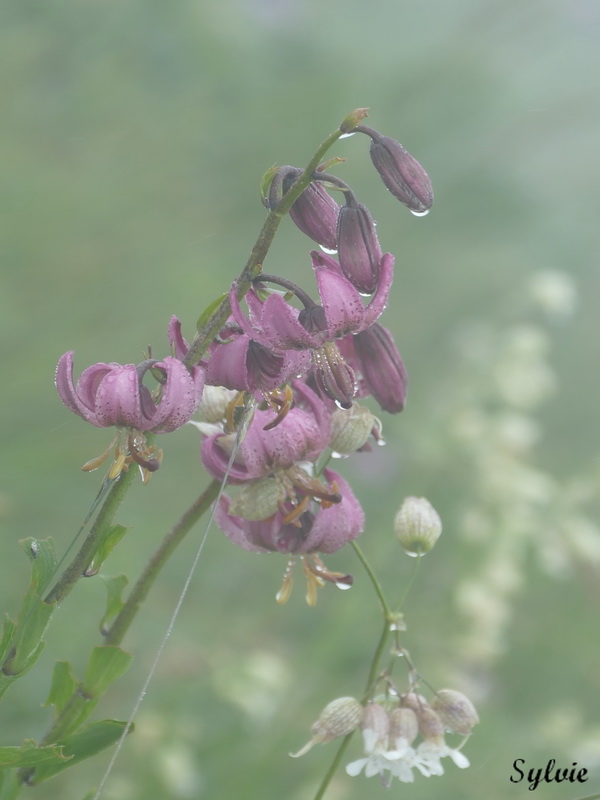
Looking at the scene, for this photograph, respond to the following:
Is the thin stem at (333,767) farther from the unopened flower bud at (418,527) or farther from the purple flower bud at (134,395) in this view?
the purple flower bud at (134,395)

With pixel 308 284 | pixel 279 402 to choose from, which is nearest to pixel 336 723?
pixel 279 402

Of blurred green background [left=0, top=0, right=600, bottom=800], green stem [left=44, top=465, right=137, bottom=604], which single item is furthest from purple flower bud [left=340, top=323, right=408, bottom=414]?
blurred green background [left=0, top=0, right=600, bottom=800]

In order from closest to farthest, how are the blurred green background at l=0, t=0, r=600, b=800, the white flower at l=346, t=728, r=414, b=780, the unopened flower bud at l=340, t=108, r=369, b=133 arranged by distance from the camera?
the unopened flower bud at l=340, t=108, r=369, b=133, the white flower at l=346, t=728, r=414, b=780, the blurred green background at l=0, t=0, r=600, b=800

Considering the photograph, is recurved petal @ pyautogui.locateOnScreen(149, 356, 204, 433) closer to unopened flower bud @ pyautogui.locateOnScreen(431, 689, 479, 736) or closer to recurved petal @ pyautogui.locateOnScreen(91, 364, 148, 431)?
recurved petal @ pyautogui.locateOnScreen(91, 364, 148, 431)

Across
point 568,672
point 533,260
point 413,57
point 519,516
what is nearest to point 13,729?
point 519,516

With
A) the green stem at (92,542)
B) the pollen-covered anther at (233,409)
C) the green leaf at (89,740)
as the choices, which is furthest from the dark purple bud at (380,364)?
the green leaf at (89,740)

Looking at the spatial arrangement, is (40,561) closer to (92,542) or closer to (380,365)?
(92,542)
